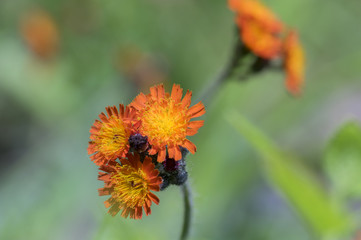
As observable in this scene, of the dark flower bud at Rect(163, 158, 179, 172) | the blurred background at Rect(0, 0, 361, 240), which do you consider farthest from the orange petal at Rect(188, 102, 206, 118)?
the blurred background at Rect(0, 0, 361, 240)

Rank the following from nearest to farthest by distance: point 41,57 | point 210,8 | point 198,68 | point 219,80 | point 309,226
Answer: point 309,226 → point 219,80 → point 41,57 → point 198,68 → point 210,8

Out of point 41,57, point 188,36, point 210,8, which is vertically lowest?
point 41,57

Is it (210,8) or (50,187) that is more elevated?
(210,8)

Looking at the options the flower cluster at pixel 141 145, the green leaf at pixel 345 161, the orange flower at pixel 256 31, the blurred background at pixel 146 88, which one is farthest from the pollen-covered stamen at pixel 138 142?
the blurred background at pixel 146 88

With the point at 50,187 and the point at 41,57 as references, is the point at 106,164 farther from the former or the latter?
the point at 41,57

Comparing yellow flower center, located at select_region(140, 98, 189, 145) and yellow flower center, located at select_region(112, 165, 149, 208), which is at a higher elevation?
yellow flower center, located at select_region(140, 98, 189, 145)

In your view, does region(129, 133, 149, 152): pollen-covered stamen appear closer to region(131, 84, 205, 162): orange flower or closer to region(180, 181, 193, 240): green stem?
region(131, 84, 205, 162): orange flower

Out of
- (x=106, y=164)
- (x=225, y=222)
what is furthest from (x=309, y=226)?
(x=225, y=222)
